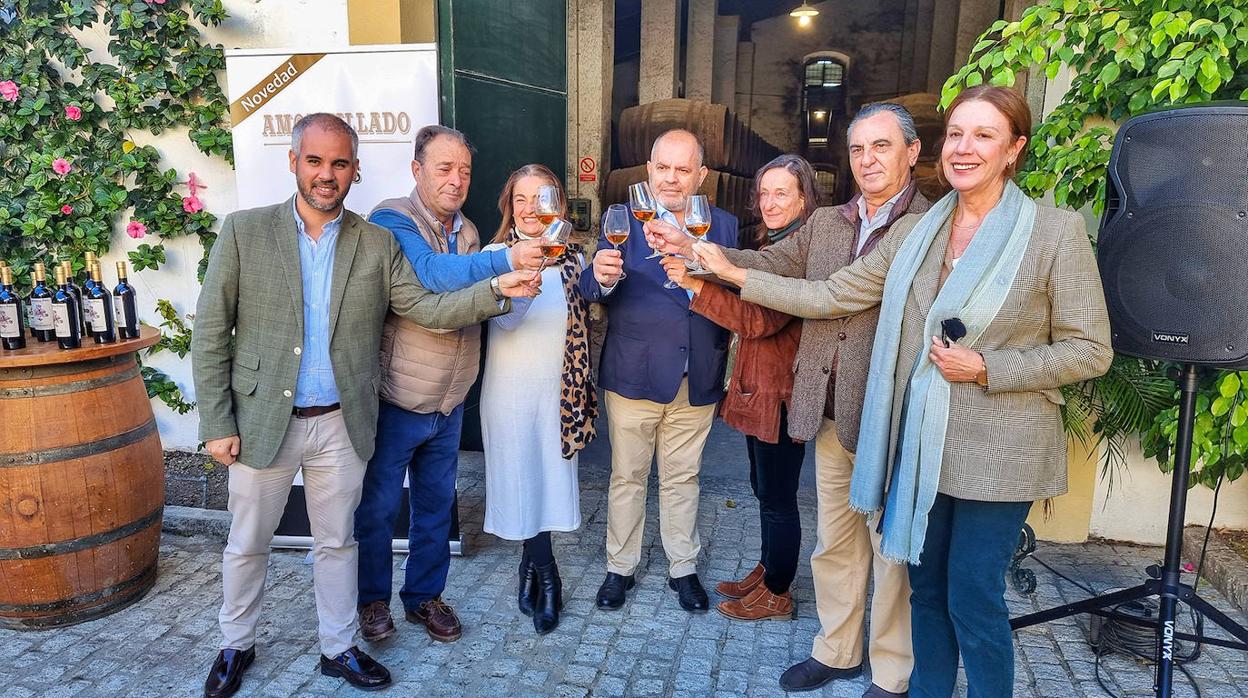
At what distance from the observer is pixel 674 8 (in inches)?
318

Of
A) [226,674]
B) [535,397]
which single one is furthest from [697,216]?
[226,674]

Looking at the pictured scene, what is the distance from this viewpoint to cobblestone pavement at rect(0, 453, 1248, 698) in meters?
2.85

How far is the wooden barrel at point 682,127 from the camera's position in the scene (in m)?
6.39

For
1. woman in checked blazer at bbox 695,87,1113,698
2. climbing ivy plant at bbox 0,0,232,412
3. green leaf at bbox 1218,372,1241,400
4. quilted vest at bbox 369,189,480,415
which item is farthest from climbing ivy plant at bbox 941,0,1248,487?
climbing ivy plant at bbox 0,0,232,412

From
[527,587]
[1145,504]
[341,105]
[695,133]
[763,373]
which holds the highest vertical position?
[695,133]

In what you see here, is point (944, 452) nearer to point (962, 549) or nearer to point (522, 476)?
point (962, 549)

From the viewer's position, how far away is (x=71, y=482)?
3.13 m

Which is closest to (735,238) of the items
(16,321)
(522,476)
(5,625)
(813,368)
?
(813,368)

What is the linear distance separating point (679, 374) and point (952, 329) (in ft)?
3.96

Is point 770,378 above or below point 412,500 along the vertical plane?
above

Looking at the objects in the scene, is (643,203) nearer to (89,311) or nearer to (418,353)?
(418,353)

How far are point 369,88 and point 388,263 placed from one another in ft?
4.34

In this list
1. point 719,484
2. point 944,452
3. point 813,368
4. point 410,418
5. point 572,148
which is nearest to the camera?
point 944,452

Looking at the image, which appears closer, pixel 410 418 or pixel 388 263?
pixel 388 263
